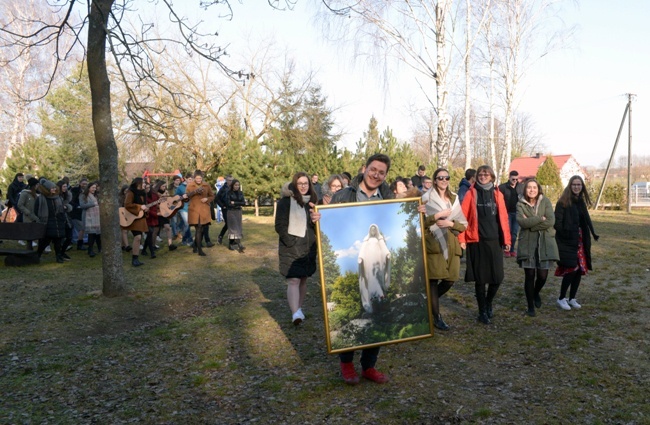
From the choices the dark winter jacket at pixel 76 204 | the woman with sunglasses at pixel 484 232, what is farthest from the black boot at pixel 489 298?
the dark winter jacket at pixel 76 204

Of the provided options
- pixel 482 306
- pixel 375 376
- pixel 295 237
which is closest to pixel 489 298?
pixel 482 306

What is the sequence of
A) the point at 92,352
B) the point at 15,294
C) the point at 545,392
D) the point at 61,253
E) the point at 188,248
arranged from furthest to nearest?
1. the point at 188,248
2. the point at 61,253
3. the point at 15,294
4. the point at 92,352
5. the point at 545,392

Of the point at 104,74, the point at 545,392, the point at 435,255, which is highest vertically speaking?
the point at 104,74

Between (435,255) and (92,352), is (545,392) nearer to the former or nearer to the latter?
(435,255)

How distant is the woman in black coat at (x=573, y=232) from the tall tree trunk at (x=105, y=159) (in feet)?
21.3

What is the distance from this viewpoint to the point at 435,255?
6.54 meters

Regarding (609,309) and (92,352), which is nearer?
(92,352)

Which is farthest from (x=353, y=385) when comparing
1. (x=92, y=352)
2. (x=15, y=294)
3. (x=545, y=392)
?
(x=15, y=294)

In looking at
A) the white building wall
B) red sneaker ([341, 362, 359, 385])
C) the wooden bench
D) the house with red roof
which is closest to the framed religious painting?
red sneaker ([341, 362, 359, 385])

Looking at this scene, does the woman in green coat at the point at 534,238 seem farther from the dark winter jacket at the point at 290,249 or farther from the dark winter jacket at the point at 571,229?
the dark winter jacket at the point at 290,249

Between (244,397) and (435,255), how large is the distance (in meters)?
2.82

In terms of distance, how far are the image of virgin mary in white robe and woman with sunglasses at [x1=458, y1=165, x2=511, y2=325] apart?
8.53 feet

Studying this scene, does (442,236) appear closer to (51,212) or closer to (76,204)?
(51,212)

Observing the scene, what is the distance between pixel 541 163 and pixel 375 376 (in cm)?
5751
